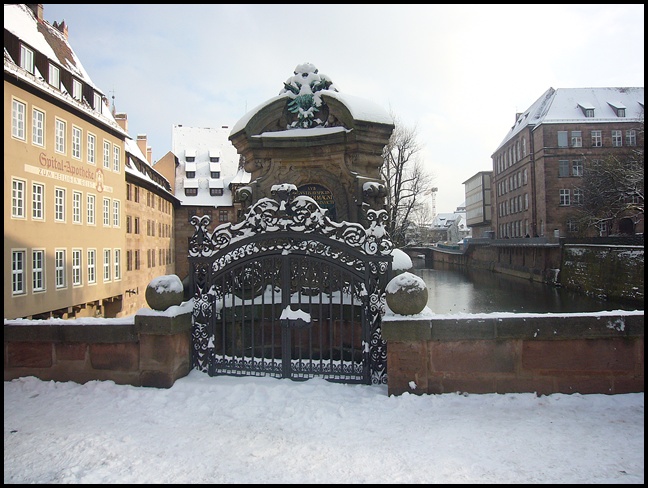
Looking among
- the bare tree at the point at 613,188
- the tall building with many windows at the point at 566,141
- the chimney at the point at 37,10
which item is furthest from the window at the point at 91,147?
the tall building with many windows at the point at 566,141

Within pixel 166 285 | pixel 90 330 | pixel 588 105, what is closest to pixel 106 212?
pixel 90 330

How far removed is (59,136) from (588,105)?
46738mm

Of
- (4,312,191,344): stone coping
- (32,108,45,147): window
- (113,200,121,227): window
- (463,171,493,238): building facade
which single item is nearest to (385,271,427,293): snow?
(4,312,191,344): stone coping

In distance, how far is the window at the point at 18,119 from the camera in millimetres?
17844

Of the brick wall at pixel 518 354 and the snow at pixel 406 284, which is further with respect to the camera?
the snow at pixel 406 284

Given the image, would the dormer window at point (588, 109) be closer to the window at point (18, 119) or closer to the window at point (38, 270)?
the window at point (18, 119)

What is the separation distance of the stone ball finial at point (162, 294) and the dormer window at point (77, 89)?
21.9m

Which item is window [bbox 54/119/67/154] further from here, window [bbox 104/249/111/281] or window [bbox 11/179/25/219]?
window [bbox 104/249/111/281]

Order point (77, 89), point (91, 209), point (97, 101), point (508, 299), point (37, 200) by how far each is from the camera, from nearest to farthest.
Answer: point (37, 200) < point (77, 89) < point (91, 209) < point (97, 101) < point (508, 299)

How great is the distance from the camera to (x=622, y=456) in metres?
3.28

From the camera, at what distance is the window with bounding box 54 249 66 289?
66.5ft

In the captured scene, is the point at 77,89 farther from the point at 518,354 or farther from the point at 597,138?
the point at 597,138

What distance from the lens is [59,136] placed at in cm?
2084

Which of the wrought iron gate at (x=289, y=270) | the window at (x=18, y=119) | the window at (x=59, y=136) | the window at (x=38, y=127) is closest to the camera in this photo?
the wrought iron gate at (x=289, y=270)
